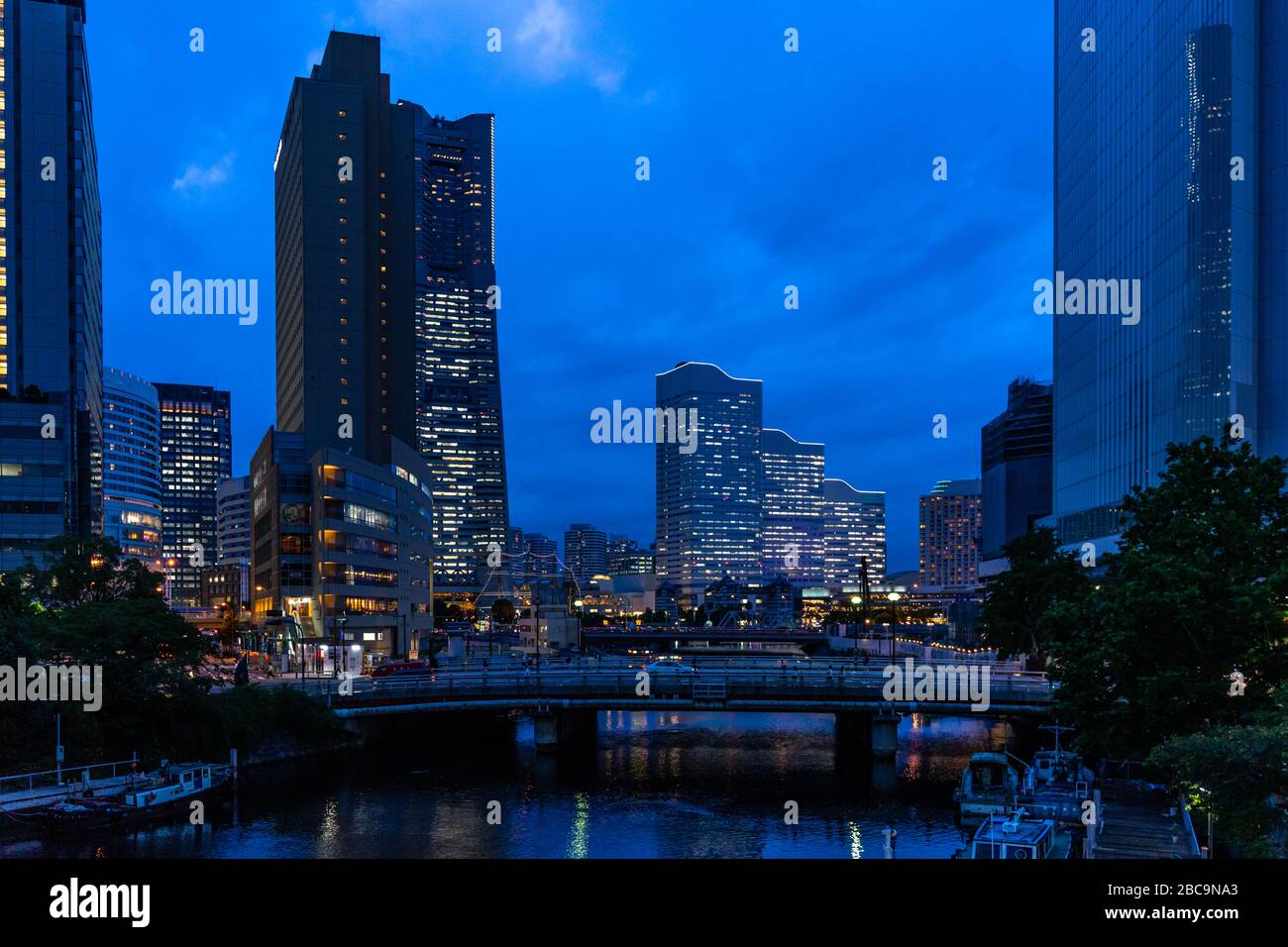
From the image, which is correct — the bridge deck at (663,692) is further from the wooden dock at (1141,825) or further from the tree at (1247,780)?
the tree at (1247,780)

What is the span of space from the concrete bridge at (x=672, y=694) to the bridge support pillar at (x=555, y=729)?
0.06 meters

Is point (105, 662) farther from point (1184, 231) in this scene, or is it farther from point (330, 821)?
point (1184, 231)

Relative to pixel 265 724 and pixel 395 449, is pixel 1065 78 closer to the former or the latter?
pixel 395 449

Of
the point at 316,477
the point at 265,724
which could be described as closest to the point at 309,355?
the point at 316,477

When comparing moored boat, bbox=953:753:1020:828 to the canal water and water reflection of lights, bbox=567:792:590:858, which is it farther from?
water reflection of lights, bbox=567:792:590:858

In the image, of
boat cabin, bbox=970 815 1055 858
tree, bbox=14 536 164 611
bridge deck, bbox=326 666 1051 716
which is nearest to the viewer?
boat cabin, bbox=970 815 1055 858

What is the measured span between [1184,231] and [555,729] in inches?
2930

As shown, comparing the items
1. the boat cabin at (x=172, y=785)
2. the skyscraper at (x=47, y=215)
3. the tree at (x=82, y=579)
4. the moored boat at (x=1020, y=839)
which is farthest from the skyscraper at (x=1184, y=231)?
the skyscraper at (x=47, y=215)

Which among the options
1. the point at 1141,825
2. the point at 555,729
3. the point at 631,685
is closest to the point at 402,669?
the point at 555,729

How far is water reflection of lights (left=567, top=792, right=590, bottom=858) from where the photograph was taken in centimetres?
3981

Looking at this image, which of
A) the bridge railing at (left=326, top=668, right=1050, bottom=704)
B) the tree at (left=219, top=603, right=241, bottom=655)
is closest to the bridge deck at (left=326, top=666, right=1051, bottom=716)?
the bridge railing at (left=326, top=668, right=1050, bottom=704)

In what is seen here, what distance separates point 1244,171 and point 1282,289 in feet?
37.0

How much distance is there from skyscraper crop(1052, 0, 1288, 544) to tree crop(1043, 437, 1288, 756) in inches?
2220

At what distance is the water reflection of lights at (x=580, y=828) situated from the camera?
39809mm
